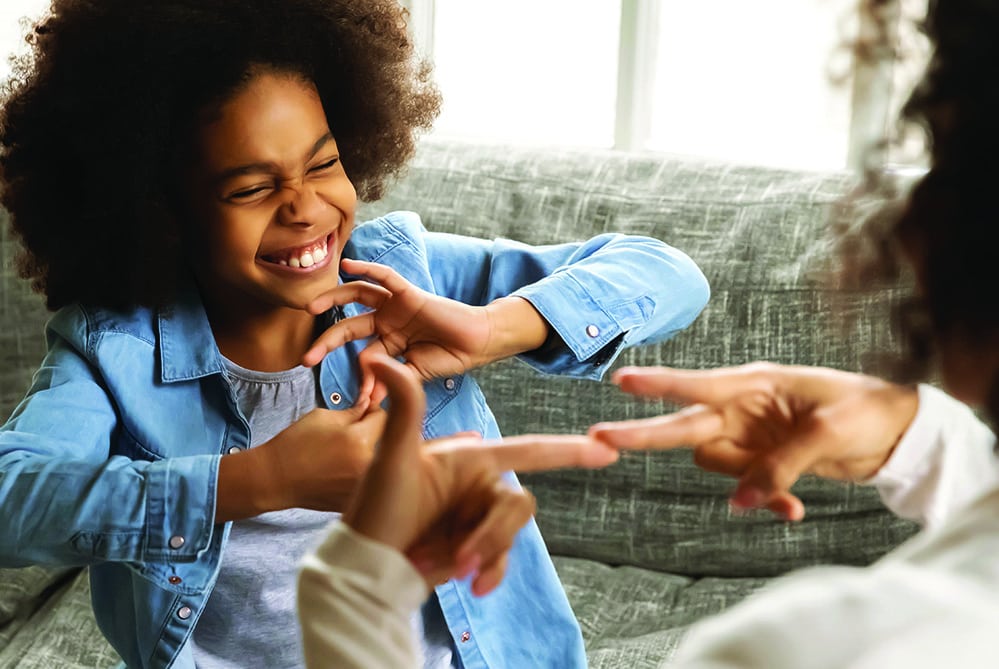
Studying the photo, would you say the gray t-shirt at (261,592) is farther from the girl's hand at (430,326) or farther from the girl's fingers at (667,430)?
the girl's fingers at (667,430)

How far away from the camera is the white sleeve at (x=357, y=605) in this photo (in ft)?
2.19

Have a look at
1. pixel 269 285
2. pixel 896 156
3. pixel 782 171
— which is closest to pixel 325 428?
pixel 269 285

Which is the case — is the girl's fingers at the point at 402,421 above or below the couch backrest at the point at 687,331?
above

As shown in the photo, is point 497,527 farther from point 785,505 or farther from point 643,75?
point 643,75

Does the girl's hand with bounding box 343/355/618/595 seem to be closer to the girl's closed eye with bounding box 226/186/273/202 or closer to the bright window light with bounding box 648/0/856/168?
the girl's closed eye with bounding box 226/186/273/202

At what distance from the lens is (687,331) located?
1.76 m

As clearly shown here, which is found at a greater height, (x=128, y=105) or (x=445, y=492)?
(x=128, y=105)

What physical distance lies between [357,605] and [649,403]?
3.73ft

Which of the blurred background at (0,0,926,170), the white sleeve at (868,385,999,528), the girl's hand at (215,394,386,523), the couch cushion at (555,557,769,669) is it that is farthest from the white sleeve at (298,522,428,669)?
the blurred background at (0,0,926,170)

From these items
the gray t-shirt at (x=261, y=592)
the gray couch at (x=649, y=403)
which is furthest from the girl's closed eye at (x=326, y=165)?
the gray couch at (x=649, y=403)

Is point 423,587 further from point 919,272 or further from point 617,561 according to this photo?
point 617,561

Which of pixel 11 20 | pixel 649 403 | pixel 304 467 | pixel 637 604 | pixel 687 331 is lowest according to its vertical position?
pixel 637 604

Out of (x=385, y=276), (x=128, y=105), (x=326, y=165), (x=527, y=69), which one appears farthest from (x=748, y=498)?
(x=527, y=69)

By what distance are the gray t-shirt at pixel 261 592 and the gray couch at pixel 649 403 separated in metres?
0.52
